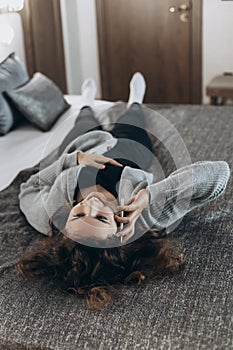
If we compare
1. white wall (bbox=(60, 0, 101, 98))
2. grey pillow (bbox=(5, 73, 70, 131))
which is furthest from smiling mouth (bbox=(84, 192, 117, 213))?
white wall (bbox=(60, 0, 101, 98))

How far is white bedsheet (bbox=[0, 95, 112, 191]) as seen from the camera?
2.30 meters

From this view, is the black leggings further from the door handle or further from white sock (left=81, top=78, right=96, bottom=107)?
the door handle

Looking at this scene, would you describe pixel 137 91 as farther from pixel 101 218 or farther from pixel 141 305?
pixel 141 305

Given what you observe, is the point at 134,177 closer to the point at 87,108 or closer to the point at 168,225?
the point at 168,225

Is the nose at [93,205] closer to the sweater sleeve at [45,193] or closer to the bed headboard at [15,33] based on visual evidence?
the sweater sleeve at [45,193]

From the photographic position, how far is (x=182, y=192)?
1.65 meters

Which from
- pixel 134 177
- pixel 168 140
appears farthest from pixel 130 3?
pixel 134 177

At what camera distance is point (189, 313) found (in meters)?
1.33

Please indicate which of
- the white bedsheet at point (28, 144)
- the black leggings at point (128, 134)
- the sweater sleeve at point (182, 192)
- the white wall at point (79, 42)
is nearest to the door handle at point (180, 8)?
the white wall at point (79, 42)

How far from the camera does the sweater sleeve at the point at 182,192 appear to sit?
5.42 ft

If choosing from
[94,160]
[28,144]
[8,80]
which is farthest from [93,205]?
[8,80]

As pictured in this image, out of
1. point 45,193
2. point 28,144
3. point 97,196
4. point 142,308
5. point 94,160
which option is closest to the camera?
point 142,308

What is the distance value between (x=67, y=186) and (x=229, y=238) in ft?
1.73

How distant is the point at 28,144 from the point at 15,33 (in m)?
1.40
